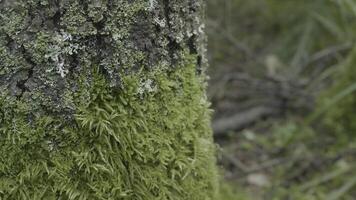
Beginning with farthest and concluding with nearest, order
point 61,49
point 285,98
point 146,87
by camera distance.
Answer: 1. point 285,98
2. point 146,87
3. point 61,49

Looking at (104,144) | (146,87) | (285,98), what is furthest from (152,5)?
(285,98)

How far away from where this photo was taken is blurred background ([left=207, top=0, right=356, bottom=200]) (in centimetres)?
290

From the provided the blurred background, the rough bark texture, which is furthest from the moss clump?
the blurred background

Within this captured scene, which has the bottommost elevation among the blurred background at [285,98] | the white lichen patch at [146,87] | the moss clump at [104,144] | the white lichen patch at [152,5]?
the moss clump at [104,144]

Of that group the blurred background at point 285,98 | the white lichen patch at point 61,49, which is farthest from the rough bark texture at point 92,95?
the blurred background at point 285,98

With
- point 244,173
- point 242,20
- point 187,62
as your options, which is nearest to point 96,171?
point 187,62

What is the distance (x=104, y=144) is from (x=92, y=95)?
12 centimetres

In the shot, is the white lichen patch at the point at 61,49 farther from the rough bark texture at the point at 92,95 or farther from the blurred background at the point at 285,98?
the blurred background at the point at 285,98

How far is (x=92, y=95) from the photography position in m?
1.17

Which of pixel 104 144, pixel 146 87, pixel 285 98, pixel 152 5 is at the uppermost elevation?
pixel 285 98

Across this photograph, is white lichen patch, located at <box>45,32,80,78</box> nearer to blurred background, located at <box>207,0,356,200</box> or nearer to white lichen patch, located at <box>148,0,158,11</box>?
white lichen patch, located at <box>148,0,158,11</box>

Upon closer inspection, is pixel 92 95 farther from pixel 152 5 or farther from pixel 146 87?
pixel 152 5

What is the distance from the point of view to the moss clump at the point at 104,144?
1.18 metres

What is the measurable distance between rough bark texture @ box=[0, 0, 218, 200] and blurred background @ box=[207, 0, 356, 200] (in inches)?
48.4
